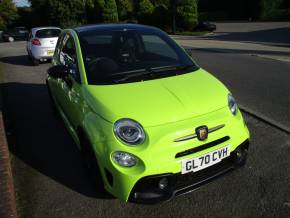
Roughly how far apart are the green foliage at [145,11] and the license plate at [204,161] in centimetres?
3756

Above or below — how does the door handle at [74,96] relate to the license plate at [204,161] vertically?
above

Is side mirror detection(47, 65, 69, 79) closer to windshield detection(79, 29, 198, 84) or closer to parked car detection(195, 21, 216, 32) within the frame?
windshield detection(79, 29, 198, 84)

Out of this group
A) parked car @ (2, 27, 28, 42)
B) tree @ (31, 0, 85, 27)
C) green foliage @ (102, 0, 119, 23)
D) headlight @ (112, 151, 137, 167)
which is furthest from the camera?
tree @ (31, 0, 85, 27)

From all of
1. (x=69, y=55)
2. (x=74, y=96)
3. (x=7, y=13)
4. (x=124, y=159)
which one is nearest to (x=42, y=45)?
(x=69, y=55)

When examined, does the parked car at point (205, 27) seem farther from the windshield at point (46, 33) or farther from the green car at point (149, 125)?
the green car at point (149, 125)

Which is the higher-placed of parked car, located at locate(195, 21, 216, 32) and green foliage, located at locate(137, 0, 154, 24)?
green foliage, located at locate(137, 0, 154, 24)

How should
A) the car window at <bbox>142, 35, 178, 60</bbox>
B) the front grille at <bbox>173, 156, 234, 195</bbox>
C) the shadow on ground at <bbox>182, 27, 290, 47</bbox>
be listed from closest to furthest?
the front grille at <bbox>173, 156, 234, 195</bbox>
the car window at <bbox>142, 35, 178, 60</bbox>
the shadow on ground at <bbox>182, 27, 290, 47</bbox>

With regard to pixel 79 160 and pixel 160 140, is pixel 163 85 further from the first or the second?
pixel 79 160

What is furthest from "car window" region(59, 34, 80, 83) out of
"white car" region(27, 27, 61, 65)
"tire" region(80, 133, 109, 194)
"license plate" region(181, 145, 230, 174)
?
"white car" region(27, 27, 61, 65)

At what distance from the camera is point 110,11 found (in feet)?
139

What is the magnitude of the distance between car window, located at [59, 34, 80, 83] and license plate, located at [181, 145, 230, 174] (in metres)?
1.67

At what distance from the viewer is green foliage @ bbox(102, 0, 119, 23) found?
139 ft

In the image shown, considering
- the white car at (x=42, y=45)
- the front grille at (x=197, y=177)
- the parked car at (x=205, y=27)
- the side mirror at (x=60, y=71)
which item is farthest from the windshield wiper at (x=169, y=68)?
the parked car at (x=205, y=27)

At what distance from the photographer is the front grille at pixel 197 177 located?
118 inches
